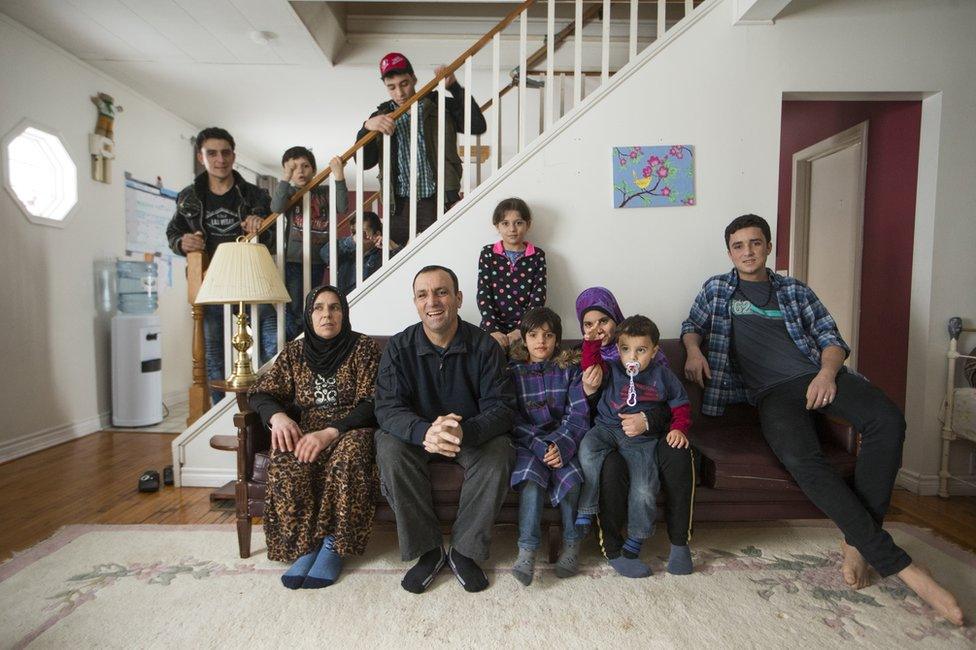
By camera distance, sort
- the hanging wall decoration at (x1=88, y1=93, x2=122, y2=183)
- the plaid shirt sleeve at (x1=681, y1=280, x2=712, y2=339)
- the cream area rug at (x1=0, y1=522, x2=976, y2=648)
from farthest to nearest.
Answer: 1. the hanging wall decoration at (x1=88, y1=93, x2=122, y2=183)
2. the plaid shirt sleeve at (x1=681, y1=280, x2=712, y2=339)
3. the cream area rug at (x1=0, y1=522, x2=976, y2=648)

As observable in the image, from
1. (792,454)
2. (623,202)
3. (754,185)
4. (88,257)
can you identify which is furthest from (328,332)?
(88,257)

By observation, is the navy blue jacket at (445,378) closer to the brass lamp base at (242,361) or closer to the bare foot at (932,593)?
the brass lamp base at (242,361)

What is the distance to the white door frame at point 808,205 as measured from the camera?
3115mm

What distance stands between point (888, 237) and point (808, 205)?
1065mm

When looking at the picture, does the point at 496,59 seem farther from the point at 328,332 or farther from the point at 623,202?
the point at 328,332

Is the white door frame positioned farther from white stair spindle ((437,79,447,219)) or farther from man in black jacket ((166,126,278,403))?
man in black jacket ((166,126,278,403))

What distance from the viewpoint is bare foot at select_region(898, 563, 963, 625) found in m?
1.56

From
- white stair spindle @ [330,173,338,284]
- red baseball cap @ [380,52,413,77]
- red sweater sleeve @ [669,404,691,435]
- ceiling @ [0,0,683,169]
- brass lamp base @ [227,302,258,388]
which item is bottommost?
red sweater sleeve @ [669,404,691,435]

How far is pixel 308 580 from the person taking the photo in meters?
1.78

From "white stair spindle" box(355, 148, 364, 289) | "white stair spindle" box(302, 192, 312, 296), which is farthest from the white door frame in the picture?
"white stair spindle" box(302, 192, 312, 296)

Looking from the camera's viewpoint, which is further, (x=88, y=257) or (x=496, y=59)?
(x=88, y=257)

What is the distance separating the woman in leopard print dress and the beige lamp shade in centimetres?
42

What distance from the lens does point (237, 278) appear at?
2355 mm

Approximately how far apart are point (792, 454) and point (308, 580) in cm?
172
